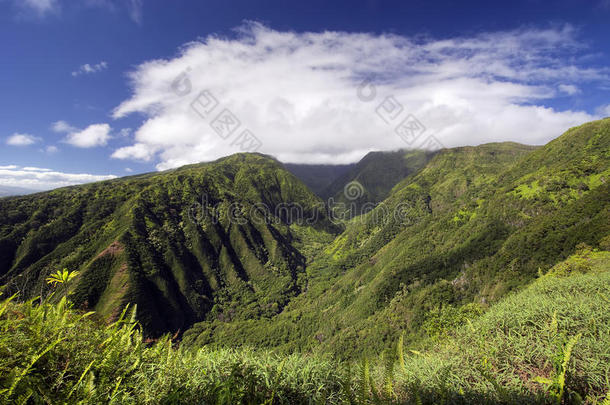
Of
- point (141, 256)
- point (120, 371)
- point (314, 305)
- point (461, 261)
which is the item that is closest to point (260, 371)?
point (120, 371)

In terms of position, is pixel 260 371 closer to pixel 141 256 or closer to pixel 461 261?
pixel 461 261

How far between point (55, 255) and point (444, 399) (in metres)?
173

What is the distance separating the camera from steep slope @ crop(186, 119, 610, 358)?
8231cm

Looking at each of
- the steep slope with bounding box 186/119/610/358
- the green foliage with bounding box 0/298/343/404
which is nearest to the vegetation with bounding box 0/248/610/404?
the green foliage with bounding box 0/298/343/404

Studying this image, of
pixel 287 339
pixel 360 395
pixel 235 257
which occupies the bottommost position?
pixel 287 339

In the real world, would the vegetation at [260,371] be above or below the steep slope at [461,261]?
above

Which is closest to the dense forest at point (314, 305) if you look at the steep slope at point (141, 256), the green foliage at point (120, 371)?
the green foliage at point (120, 371)

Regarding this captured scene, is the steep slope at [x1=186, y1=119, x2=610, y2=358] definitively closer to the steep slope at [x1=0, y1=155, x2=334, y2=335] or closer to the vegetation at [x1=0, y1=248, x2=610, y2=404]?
the steep slope at [x1=0, y1=155, x2=334, y2=335]

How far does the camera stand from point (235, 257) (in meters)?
197

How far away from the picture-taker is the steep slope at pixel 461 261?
3241 inches

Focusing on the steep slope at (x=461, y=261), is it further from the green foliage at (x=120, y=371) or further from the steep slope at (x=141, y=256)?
the green foliage at (x=120, y=371)

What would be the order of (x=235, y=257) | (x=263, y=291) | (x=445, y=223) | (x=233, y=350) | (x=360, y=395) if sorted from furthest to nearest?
(x=235, y=257), (x=263, y=291), (x=445, y=223), (x=233, y=350), (x=360, y=395)

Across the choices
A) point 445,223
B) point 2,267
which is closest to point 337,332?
point 445,223

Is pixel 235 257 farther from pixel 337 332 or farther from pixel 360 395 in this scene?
pixel 360 395
